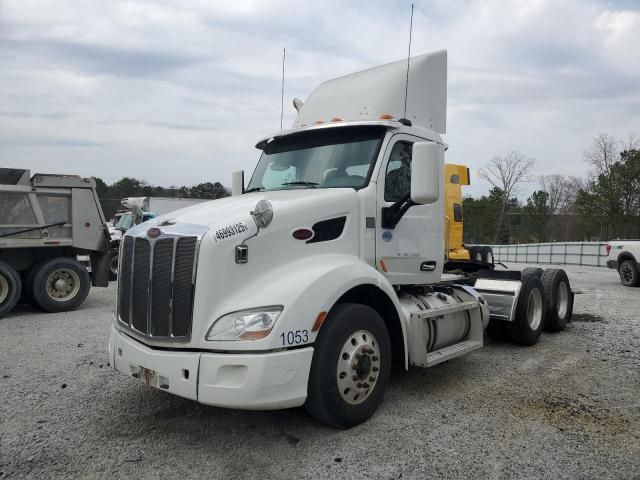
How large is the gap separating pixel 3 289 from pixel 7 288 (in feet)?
0.21

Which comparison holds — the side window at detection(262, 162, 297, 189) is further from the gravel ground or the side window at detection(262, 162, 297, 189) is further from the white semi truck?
the gravel ground

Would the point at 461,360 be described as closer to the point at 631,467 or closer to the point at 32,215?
the point at 631,467

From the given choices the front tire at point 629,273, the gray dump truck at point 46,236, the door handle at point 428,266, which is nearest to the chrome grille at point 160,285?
the door handle at point 428,266

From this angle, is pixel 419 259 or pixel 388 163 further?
pixel 419 259

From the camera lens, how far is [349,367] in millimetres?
4035

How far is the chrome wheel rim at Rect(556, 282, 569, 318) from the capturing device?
8070 millimetres

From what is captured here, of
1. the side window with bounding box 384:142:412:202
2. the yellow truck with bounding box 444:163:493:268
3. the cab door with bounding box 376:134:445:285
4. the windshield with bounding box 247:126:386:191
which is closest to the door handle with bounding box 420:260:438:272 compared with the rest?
the cab door with bounding box 376:134:445:285

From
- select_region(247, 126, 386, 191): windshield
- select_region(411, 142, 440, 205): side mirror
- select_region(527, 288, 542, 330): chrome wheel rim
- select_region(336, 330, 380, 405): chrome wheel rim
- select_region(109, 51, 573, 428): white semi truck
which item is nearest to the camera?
select_region(109, 51, 573, 428): white semi truck

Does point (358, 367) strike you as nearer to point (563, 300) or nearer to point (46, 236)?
point (563, 300)

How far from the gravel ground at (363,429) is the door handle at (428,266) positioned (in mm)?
1180

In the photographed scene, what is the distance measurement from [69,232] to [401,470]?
9.03m

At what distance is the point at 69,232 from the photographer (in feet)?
33.8

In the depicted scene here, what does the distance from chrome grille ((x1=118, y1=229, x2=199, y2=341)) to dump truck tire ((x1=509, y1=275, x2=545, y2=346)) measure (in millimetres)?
4855

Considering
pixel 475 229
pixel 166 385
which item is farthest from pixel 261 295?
pixel 475 229
